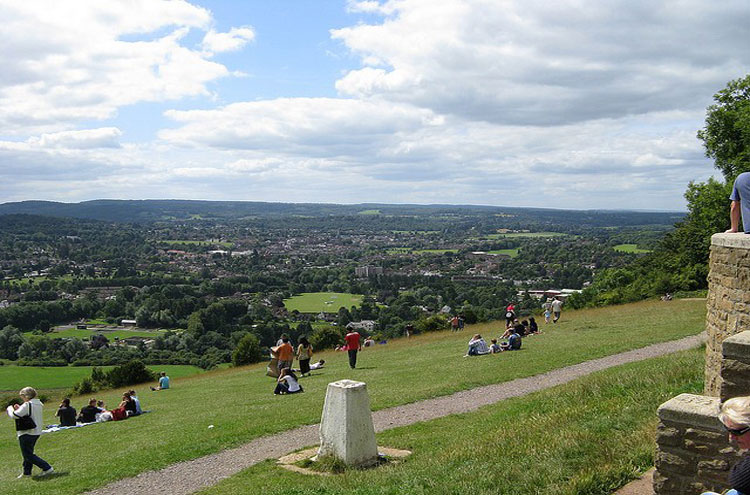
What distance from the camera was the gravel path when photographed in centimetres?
970

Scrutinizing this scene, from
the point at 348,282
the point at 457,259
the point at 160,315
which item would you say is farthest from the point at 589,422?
the point at 457,259

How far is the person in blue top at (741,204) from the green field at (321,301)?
80.4m

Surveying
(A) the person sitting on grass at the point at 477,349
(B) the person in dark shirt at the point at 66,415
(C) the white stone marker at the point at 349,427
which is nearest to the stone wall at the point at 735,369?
(C) the white stone marker at the point at 349,427

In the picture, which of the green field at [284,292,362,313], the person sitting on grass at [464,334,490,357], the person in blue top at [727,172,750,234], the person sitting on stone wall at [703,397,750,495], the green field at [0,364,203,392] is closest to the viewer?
the person sitting on stone wall at [703,397,750,495]

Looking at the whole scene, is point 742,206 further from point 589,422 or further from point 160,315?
point 160,315

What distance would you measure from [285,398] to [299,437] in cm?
473

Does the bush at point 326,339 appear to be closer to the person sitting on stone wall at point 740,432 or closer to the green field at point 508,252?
the person sitting on stone wall at point 740,432

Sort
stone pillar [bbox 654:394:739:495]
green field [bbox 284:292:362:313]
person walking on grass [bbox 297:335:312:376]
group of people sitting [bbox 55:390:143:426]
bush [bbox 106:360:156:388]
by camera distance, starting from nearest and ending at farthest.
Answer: stone pillar [bbox 654:394:739:495] → group of people sitting [bbox 55:390:143:426] → person walking on grass [bbox 297:335:312:376] → bush [bbox 106:360:156:388] → green field [bbox 284:292:362:313]

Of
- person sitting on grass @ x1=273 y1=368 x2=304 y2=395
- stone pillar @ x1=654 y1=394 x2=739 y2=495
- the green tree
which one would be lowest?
person sitting on grass @ x1=273 y1=368 x2=304 y2=395

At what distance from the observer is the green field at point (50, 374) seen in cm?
4703

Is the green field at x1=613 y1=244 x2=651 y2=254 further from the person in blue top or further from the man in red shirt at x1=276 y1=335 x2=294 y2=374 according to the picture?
the person in blue top

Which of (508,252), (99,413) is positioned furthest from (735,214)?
(508,252)

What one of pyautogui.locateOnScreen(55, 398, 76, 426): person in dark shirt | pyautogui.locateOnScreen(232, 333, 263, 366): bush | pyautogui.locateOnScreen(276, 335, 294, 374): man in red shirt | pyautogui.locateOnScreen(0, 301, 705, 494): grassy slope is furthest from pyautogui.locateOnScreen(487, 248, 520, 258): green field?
pyautogui.locateOnScreen(55, 398, 76, 426): person in dark shirt

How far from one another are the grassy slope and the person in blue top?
7.87 m
